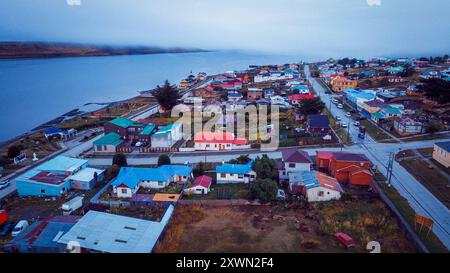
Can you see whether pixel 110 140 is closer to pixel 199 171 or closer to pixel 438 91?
pixel 199 171

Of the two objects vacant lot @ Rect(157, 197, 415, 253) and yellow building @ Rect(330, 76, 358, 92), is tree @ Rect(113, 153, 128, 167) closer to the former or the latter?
vacant lot @ Rect(157, 197, 415, 253)

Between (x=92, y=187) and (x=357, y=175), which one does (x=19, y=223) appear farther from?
(x=357, y=175)

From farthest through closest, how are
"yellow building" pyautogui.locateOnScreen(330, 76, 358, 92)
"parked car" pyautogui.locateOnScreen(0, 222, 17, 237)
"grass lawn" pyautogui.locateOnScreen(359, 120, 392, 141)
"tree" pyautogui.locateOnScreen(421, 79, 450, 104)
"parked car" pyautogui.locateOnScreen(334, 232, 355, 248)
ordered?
"yellow building" pyautogui.locateOnScreen(330, 76, 358, 92) < "tree" pyautogui.locateOnScreen(421, 79, 450, 104) < "grass lawn" pyautogui.locateOnScreen(359, 120, 392, 141) < "parked car" pyautogui.locateOnScreen(0, 222, 17, 237) < "parked car" pyautogui.locateOnScreen(334, 232, 355, 248)

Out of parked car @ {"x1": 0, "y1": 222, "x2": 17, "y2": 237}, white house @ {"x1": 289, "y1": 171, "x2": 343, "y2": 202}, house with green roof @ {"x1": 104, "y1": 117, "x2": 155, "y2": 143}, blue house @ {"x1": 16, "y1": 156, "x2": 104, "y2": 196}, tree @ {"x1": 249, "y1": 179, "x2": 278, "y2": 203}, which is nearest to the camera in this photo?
parked car @ {"x1": 0, "y1": 222, "x2": 17, "y2": 237}

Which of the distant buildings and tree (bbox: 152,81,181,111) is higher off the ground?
tree (bbox: 152,81,181,111)

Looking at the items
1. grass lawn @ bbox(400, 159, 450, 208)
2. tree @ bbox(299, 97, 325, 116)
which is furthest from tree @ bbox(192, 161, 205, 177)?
tree @ bbox(299, 97, 325, 116)
